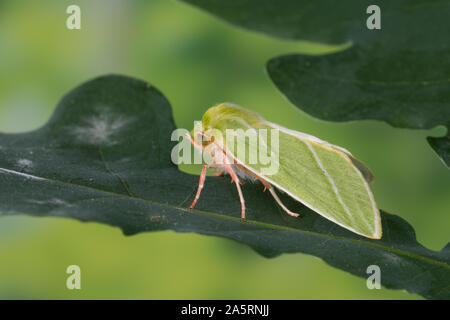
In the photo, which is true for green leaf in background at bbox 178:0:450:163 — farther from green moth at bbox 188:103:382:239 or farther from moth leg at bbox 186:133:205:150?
moth leg at bbox 186:133:205:150

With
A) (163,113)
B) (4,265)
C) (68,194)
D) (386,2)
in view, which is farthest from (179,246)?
(386,2)

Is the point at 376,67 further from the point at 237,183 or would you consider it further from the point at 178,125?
the point at 178,125

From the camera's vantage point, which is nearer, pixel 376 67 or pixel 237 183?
pixel 376 67

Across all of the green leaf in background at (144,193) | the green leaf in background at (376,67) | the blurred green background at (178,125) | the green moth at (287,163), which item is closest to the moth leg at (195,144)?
the green moth at (287,163)

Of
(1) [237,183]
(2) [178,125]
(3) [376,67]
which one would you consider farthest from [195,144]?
(2) [178,125]

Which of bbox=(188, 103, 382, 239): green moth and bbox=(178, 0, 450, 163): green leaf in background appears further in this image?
bbox=(188, 103, 382, 239): green moth

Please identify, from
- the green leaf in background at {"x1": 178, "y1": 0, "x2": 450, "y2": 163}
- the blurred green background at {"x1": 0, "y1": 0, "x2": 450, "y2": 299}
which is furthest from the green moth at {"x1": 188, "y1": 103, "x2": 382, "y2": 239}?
the blurred green background at {"x1": 0, "y1": 0, "x2": 450, "y2": 299}

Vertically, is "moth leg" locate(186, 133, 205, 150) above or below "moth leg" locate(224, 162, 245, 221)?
above
